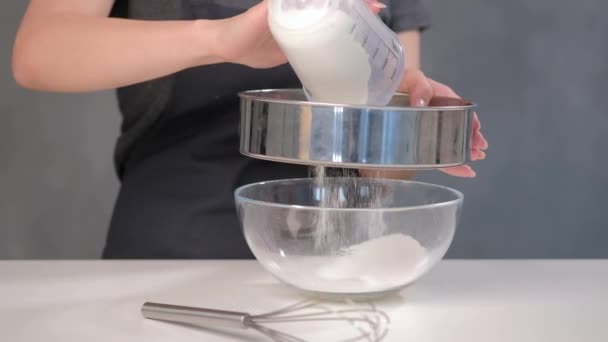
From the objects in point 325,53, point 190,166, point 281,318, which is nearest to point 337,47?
point 325,53

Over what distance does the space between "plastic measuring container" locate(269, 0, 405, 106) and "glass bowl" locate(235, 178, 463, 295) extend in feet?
0.32

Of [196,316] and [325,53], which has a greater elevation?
[325,53]

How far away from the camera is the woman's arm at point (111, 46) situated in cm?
76

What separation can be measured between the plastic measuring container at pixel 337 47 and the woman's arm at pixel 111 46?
0.08 meters

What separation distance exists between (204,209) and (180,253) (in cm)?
6

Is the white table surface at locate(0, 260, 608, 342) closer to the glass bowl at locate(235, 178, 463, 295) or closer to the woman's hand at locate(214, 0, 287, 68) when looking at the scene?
the glass bowl at locate(235, 178, 463, 295)

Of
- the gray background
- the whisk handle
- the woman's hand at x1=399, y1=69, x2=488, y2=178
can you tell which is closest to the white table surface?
the whisk handle

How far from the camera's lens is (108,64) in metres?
0.87

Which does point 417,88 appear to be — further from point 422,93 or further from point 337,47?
point 337,47

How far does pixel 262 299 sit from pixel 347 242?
0.35 feet

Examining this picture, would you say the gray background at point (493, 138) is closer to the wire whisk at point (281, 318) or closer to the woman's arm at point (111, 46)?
the woman's arm at point (111, 46)

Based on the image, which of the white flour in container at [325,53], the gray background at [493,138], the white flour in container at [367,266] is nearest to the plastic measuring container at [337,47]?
the white flour in container at [325,53]

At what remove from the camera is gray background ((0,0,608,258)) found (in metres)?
1.81

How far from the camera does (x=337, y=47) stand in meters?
0.62
